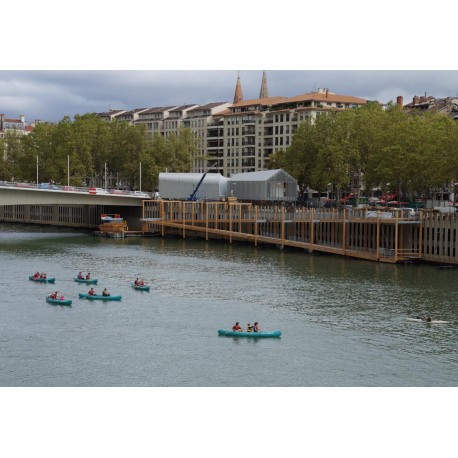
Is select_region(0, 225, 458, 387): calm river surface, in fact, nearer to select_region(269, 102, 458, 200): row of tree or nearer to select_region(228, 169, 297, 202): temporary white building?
select_region(269, 102, 458, 200): row of tree

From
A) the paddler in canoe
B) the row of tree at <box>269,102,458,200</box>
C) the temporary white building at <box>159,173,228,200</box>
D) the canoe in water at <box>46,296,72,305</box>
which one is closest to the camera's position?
the paddler in canoe

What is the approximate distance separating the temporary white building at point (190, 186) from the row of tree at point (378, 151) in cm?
1292

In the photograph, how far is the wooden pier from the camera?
93375 mm

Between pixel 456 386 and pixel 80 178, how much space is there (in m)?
132

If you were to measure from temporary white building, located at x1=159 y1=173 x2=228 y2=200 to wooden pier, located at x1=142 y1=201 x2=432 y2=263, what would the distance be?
433 cm

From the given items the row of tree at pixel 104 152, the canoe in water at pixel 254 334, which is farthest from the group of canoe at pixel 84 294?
the row of tree at pixel 104 152

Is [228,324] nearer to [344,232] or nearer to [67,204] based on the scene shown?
[344,232]

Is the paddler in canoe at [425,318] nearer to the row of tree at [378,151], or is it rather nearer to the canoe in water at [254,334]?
the canoe in water at [254,334]

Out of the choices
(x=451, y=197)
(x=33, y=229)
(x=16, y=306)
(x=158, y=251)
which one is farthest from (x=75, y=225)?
(x=16, y=306)

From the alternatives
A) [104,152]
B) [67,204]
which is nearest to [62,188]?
[67,204]

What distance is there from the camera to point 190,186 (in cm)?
14075

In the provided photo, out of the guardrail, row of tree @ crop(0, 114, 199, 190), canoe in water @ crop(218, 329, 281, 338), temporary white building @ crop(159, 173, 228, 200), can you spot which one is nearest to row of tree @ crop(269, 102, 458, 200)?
temporary white building @ crop(159, 173, 228, 200)

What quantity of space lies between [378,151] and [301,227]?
59.7 ft

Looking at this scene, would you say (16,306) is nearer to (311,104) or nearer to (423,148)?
(423,148)
